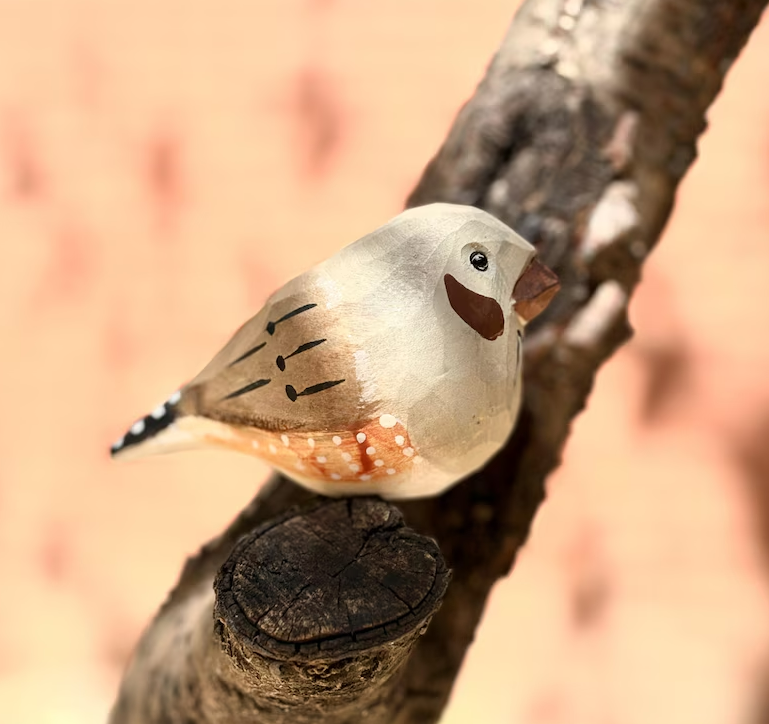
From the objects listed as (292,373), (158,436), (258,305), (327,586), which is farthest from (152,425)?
(258,305)

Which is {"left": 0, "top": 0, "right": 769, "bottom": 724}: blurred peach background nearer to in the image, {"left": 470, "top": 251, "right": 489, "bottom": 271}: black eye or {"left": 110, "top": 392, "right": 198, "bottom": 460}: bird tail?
{"left": 110, "top": 392, "right": 198, "bottom": 460}: bird tail

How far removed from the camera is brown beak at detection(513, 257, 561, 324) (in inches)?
28.1

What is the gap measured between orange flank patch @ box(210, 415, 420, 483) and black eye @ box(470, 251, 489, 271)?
167mm

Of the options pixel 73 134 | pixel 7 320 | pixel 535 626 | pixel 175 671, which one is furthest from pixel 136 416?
pixel 535 626

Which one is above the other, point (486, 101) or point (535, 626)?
point (486, 101)

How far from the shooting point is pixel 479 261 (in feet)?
2.17

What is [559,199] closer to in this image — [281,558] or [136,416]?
[281,558]

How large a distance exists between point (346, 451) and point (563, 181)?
0.51 metres

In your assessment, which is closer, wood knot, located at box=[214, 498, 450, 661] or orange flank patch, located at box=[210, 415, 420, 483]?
wood knot, located at box=[214, 498, 450, 661]

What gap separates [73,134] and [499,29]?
0.76 meters

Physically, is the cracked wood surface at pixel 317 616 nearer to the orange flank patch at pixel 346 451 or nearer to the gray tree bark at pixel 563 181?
the orange flank patch at pixel 346 451

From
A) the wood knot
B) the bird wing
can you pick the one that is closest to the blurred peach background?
the bird wing

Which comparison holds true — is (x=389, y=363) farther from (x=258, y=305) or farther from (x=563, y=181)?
(x=258, y=305)

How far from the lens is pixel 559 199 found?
0.93 m
